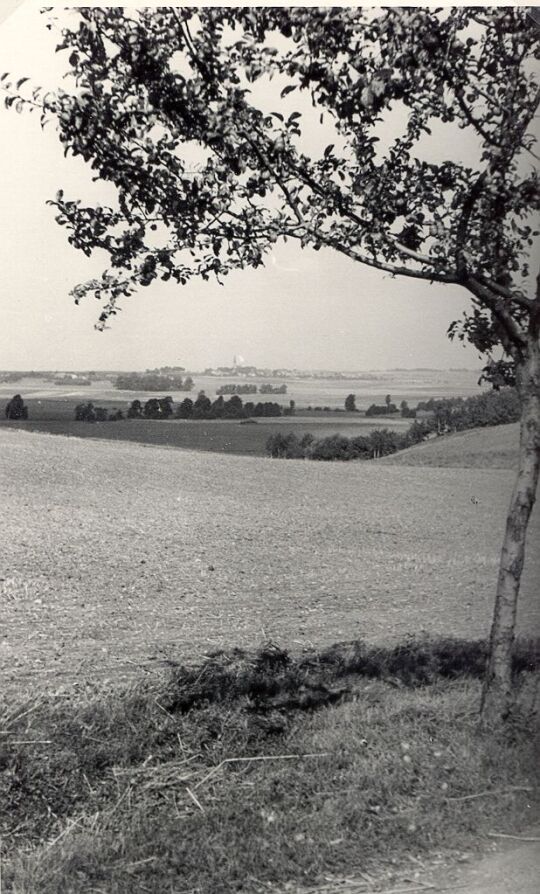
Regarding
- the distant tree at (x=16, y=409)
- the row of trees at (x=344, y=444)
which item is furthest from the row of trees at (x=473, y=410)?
the distant tree at (x=16, y=409)

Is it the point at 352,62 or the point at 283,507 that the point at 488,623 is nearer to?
the point at 283,507

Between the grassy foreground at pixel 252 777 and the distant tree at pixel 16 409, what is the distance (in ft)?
4.97

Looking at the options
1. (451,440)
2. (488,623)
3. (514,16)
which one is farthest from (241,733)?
(514,16)

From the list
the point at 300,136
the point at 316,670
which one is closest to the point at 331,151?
the point at 300,136

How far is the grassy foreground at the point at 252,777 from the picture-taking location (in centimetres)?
362

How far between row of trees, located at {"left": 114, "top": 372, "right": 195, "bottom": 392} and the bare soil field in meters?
0.36

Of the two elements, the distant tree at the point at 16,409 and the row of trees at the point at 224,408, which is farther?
the row of trees at the point at 224,408

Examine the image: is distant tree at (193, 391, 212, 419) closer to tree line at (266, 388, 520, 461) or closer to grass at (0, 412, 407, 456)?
grass at (0, 412, 407, 456)

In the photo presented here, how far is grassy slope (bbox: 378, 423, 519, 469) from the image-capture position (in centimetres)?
504

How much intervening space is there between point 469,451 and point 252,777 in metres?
2.23

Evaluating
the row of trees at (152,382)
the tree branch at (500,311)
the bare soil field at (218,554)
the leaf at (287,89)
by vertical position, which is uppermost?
the leaf at (287,89)

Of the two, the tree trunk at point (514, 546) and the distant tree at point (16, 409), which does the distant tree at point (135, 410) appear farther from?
the tree trunk at point (514, 546)

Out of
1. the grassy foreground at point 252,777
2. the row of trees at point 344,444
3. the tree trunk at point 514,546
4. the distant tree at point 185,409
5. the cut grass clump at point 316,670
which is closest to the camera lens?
the grassy foreground at point 252,777

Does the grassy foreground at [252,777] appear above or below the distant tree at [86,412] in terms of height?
below
